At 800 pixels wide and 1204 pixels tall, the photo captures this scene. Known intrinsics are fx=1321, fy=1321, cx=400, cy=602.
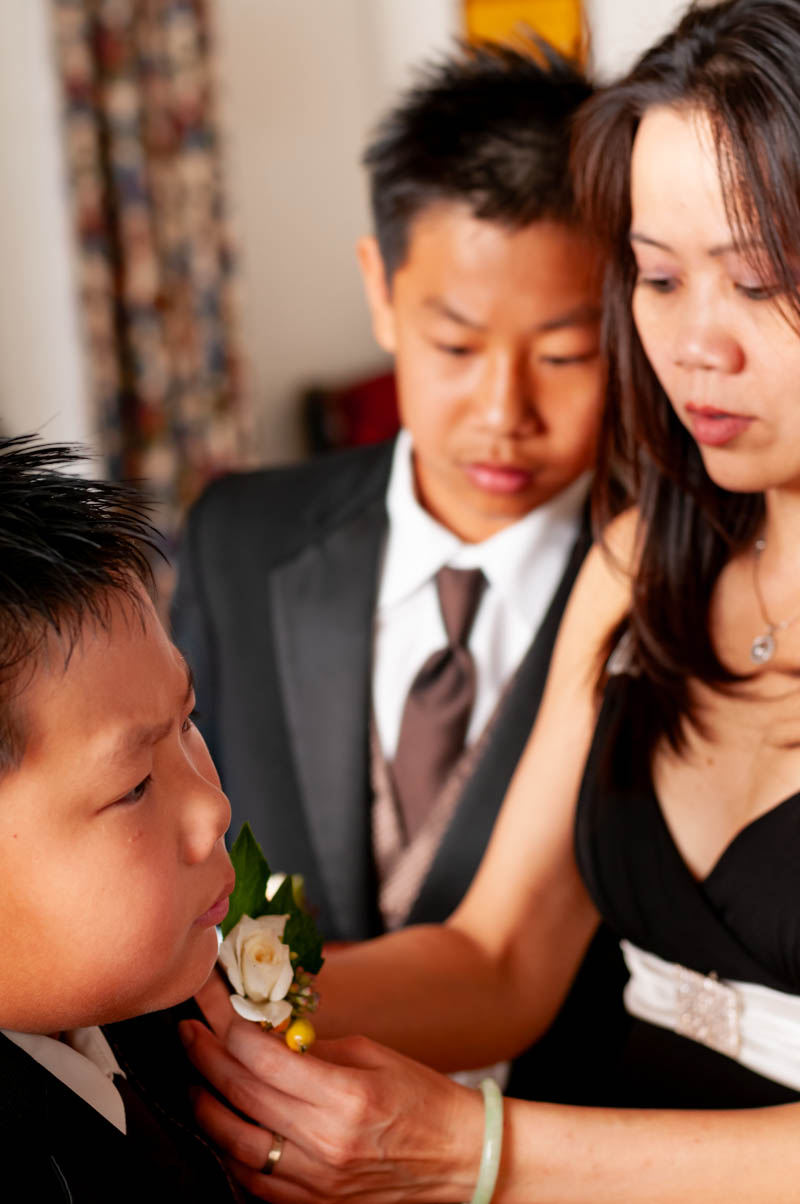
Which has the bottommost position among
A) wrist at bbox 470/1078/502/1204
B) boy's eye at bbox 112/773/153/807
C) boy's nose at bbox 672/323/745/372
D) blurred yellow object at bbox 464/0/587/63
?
→ wrist at bbox 470/1078/502/1204

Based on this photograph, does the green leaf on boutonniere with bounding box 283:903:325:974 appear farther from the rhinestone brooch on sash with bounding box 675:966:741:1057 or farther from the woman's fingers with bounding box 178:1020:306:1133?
the rhinestone brooch on sash with bounding box 675:966:741:1057

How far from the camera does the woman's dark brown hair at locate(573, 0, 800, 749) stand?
1.10 metres

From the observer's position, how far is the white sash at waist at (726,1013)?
1272mm

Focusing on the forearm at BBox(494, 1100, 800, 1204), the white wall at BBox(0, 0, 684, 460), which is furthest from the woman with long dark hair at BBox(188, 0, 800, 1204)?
the white wall at BBox(0, 0, 684, 460)

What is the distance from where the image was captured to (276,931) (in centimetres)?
104

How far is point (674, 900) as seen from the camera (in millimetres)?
1328

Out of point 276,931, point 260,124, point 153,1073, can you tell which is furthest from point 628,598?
point 260,124

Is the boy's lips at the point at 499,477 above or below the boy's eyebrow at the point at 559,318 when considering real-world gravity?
below

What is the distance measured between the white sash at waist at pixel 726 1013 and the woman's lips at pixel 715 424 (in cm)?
54

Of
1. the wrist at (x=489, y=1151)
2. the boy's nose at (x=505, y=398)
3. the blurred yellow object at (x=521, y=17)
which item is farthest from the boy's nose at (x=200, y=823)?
the blurred yellow object at (x=521, y=17)

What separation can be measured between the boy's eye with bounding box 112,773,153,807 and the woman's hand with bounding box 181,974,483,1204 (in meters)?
0.29

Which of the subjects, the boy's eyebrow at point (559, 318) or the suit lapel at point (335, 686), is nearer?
the boy's eyebrow at point (559, 318)

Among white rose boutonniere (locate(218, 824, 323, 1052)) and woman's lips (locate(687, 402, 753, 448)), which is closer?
white rose boutonniere (locate(218, 824, 323, 1052))

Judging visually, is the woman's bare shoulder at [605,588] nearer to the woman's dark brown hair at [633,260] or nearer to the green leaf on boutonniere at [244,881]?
the woman's dark brown hair at [633,260]
